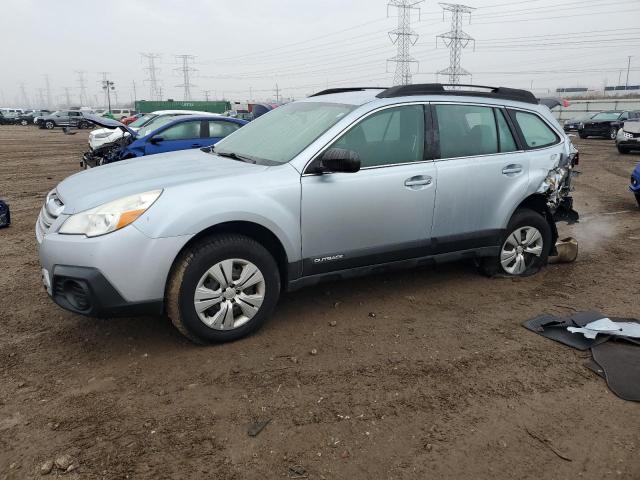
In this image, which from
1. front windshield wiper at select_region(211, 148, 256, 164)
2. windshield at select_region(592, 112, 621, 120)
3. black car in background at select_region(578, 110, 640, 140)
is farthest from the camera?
windshield at select_region(592, 112, 621, 120)

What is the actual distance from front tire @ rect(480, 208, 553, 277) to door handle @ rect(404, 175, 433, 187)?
1108mm

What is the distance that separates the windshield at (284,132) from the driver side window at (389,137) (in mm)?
185

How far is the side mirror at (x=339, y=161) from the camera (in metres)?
3.60

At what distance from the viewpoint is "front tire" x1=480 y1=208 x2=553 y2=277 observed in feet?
16.0

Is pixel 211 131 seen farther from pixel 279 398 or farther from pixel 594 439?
pixel 594 439

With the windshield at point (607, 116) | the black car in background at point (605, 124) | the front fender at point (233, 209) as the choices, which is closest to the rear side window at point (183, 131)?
the front fender at point (233, 209)

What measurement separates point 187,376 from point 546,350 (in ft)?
7.94

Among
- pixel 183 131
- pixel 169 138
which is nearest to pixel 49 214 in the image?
pixel 169 138

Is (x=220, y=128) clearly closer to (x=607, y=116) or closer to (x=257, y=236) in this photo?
(x=257, y=236)

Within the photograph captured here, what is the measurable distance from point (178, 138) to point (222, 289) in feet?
25.5

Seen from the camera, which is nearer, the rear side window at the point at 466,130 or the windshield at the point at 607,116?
the rear side window at the point at 466,130

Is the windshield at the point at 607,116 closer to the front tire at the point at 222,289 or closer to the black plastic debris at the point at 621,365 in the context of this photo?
the black plastic debris at the point at 621,365

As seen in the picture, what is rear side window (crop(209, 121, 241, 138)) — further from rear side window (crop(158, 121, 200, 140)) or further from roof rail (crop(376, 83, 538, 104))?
roof rail (crop(376, 83, 538, 104))

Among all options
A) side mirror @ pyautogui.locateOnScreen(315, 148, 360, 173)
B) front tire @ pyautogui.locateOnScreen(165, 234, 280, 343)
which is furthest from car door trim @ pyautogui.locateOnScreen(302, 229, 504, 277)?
side mirror @ pyautogui.locateOnScreen(315, 148, 360, 173)
